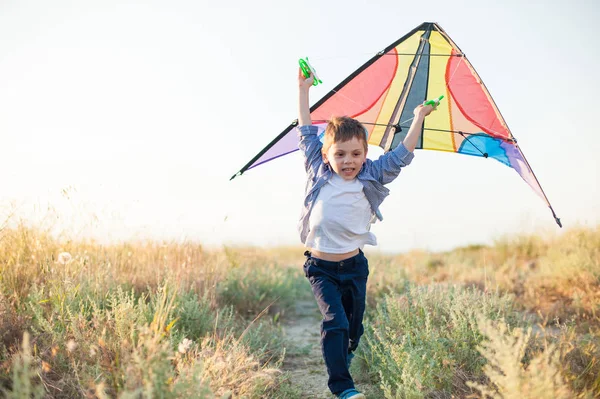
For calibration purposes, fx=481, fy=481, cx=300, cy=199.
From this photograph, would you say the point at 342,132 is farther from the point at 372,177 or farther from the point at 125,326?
the point at 125,326

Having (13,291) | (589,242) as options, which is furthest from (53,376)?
(589,242)

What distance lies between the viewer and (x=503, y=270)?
24.6 ft

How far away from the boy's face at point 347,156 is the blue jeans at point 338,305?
618 millimetres

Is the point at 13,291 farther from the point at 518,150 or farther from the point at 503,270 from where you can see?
the point at 503,270

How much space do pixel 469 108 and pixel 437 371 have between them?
2507 millimetres

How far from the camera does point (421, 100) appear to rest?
4.66m

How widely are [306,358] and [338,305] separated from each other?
1450 mm

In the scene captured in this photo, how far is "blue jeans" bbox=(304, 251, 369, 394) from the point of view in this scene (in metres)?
3.07

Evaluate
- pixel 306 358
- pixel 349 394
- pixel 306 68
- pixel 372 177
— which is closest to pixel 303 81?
pixel 306 68

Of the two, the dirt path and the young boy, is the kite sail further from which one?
the dirt path

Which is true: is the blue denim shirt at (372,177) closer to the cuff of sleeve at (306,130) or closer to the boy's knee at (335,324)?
the cuff of sleeve at (306,130)

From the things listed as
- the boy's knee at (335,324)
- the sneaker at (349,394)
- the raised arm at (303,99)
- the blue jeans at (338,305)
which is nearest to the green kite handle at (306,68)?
the raised arm at (303,99)

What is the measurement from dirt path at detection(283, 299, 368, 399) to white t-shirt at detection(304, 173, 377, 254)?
1.11 metres

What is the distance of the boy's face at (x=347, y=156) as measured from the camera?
129 inches
